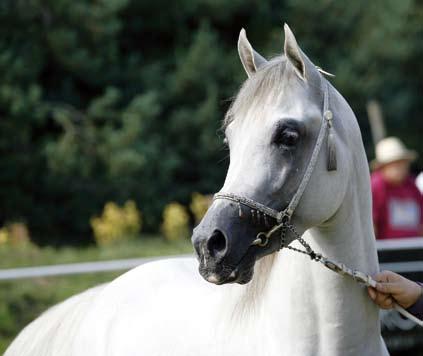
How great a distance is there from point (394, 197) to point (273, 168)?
471 centimetres

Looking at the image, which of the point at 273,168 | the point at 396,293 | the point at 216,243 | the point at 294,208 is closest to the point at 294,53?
the point at 273,168

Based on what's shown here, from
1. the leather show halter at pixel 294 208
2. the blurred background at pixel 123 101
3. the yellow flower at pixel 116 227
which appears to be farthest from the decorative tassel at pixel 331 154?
the yellow flower at pixel 116 227

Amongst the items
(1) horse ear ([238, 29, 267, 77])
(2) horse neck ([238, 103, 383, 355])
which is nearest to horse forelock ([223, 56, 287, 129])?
(1) horse ear ([238, 29, 267, 77])

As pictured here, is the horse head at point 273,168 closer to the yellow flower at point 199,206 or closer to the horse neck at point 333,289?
the horse neck at point 333,289

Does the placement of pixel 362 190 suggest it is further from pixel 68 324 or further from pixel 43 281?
pixel 43 281

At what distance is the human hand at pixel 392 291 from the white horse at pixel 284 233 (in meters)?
0.04

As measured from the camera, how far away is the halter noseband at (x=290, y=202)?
8.14ft

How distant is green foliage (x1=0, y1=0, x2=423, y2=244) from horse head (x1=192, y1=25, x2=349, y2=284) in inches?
455

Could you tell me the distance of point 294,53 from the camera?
8.59 feet

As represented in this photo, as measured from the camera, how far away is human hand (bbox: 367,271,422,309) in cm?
278

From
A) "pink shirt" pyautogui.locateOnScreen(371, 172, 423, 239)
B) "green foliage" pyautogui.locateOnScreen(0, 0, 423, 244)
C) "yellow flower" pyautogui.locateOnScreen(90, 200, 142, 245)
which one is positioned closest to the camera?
"pink shirt" pyautogui.locateOnScreen(371, 172, 423, 239)

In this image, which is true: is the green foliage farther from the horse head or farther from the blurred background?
the horse head

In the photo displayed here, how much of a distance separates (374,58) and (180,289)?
16.5 meters

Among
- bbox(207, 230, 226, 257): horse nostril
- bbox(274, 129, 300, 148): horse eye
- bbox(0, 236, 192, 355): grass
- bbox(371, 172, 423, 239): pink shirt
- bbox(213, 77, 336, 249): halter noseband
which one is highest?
bbox(274, 129, 300, 148): horse eye
